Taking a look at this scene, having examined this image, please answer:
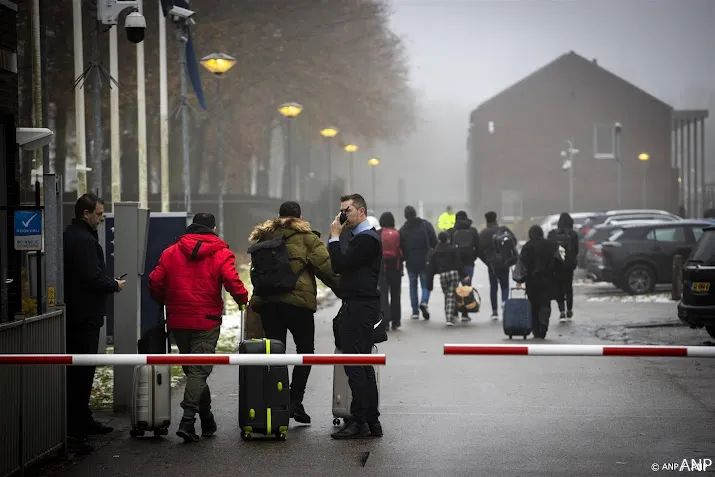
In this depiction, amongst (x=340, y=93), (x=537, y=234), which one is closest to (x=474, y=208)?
(x=340, y=93)

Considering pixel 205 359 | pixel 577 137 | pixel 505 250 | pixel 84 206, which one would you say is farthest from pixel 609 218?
pixel 577 137

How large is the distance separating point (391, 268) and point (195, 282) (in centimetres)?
1008

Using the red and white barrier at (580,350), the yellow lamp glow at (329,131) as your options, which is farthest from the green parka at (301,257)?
the yellow lamp glow at (329,131)

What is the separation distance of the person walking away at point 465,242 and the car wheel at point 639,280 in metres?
7.34

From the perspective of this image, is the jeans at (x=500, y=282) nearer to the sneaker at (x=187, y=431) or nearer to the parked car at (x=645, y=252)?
the parked car at (x=645, y=252)

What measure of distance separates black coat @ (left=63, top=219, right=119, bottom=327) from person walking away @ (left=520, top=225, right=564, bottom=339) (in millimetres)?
9128

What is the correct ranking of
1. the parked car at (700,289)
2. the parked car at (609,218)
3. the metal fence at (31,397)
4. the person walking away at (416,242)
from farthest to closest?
the parked car at (609,218), the person walking away at (416,242), the parked car at (700,289), the metal fence at (31,397)

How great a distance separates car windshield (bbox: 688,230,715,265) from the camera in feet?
55.1

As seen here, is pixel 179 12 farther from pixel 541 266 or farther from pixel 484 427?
pixel 484 427

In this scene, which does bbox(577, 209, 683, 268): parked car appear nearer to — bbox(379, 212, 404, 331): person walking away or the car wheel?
the car wheel

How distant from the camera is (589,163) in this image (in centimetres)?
8012

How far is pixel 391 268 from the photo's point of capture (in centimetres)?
1980

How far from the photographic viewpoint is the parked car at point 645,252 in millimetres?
27578

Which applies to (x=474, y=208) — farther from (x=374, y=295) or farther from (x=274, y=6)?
(x=374, y=295)
